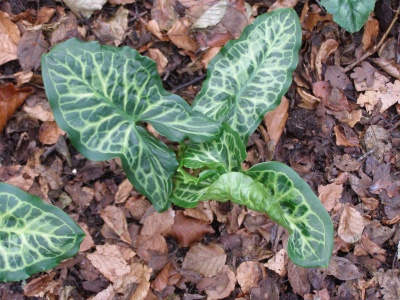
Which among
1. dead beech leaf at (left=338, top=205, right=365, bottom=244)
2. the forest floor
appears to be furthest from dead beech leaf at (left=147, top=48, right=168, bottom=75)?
dead beech leaf at (left=338, top=205, right=365, bottom=244)

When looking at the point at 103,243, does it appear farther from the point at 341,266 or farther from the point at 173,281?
the point at 341,266

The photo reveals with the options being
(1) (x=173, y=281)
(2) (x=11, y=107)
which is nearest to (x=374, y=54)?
(1) (x=173, y=281)

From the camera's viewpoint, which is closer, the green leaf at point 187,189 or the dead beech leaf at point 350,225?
the green leaf at point 187,189

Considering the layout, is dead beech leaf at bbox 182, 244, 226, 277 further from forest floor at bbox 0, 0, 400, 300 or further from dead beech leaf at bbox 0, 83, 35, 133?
dead beech leaf at bbox 0, 83, 35, 133

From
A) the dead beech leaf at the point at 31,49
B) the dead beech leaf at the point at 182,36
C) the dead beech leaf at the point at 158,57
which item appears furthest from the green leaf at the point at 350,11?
the dead beech leaf at the point at 31,49

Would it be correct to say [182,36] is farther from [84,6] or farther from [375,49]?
[375,49]

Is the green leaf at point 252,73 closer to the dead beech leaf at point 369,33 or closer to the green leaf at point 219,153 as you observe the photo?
the green leaf at point 219,153

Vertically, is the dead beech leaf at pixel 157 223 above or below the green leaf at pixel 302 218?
below
